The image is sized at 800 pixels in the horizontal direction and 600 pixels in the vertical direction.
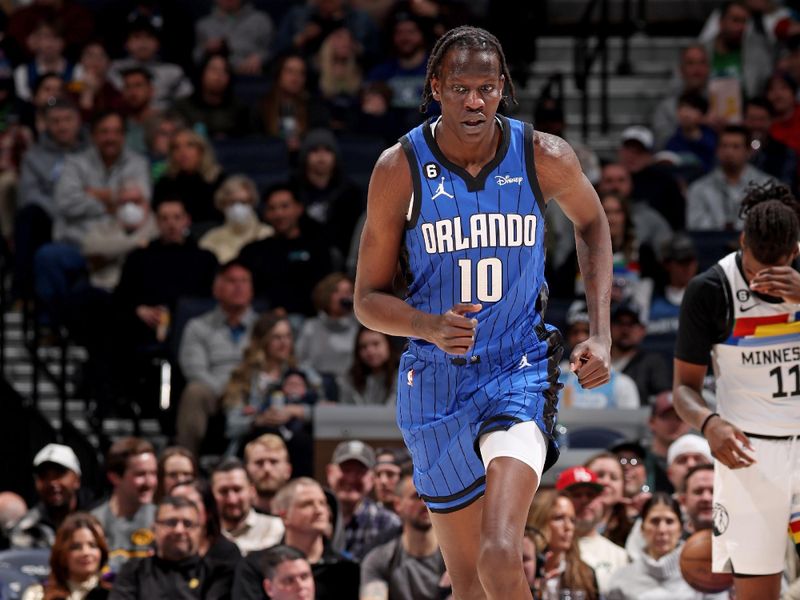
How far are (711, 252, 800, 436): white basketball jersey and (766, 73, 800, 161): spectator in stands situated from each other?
25.1 ft

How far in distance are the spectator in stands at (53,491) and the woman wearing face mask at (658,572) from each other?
339 centimetres

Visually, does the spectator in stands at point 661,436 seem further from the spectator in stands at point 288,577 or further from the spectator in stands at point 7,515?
the spectator in stands at point 7,515

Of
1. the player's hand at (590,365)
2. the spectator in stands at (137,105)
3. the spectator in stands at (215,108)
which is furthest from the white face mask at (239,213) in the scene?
the player's hand at (590,365)

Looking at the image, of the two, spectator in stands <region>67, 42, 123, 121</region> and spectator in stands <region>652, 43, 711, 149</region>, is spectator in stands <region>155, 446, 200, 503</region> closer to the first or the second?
spectator in stands <region>67, 42, 123, 121</region>

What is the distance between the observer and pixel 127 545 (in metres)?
9.62

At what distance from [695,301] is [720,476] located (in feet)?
2.37

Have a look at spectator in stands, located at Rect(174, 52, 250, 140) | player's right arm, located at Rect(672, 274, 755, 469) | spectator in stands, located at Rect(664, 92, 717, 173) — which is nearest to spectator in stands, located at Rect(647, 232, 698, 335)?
spectator in stands, located at Rect(664, 92, 717, 173)

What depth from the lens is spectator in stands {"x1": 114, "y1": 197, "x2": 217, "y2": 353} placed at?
38.7 feet

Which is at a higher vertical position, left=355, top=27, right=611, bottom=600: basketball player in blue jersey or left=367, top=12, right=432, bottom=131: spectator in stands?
left=367, top=12, right=432, bottom=131: spectator in stands

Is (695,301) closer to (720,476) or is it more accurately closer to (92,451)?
(720,476)

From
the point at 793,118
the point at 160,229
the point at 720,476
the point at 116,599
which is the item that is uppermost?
the point at 793,118

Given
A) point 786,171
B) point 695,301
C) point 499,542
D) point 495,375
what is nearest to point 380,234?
point 495,375

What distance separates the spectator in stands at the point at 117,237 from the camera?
12477 mm

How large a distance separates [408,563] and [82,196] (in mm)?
5094
